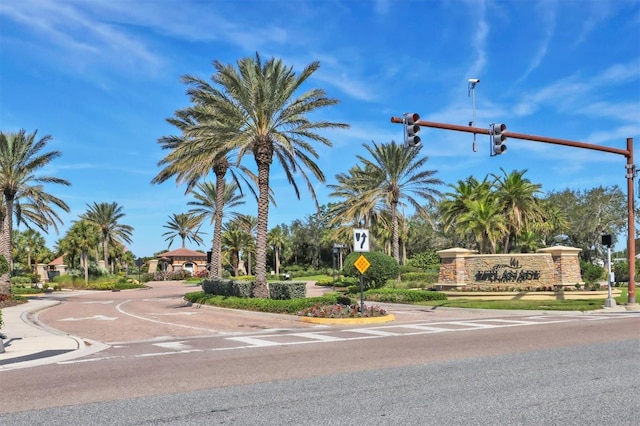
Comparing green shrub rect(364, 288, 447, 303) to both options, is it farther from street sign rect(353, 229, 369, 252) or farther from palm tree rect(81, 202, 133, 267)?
palm tree rect(81, 202, 133, 267)

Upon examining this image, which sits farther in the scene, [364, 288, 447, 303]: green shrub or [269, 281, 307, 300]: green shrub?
[364, 288, 447, 303]: green shrub

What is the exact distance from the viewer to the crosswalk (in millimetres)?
12841

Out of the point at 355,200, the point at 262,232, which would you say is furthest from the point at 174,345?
the point at 355,200

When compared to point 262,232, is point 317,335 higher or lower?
lower

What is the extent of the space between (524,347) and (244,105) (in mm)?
17041

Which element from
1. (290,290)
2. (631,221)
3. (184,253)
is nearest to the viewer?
(631,221)

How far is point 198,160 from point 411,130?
48.0 feet

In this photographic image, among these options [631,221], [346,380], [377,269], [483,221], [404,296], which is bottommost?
[404,296]

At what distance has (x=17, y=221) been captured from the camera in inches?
1768

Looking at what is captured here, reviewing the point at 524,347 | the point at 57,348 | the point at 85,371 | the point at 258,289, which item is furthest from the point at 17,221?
the point at 524,347

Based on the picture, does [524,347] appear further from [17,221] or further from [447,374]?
[17,221]

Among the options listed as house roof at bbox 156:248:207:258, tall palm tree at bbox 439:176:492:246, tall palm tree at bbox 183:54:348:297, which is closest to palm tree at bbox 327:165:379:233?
tall palm tree at bbox 439:176:492:246

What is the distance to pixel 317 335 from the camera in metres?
15.4

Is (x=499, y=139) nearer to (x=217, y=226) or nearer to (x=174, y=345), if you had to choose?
(x=174, y=345)
